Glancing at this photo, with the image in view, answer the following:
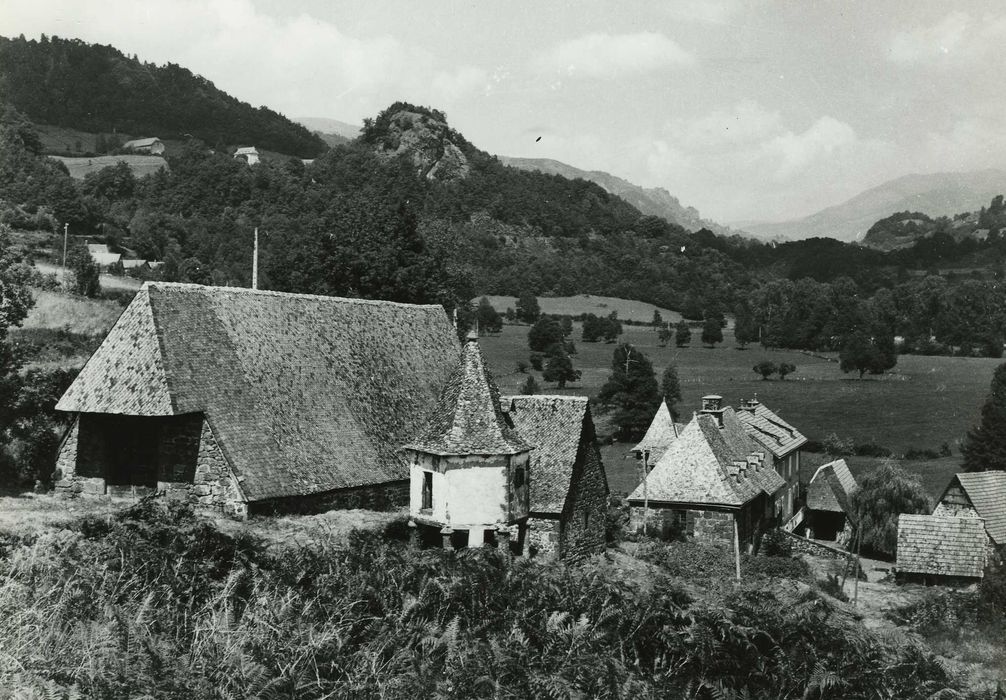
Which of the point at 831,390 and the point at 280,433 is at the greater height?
the point at 280,433

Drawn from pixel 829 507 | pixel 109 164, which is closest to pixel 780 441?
pixel 829 507

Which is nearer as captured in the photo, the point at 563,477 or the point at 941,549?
the point at 563,477

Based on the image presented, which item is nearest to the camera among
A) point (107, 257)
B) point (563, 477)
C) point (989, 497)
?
point (563, 477)

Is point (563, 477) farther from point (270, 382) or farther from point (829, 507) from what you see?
point (829, 507)

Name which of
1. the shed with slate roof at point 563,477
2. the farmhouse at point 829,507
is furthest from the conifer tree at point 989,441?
the shed with slate roof at point 563,477

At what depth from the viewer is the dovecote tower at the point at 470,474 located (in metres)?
22.8

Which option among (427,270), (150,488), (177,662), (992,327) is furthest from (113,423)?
(992,327)

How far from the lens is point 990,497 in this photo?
136ft

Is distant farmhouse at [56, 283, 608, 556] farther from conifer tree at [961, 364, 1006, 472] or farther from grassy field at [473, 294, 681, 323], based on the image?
grassy field at [473, 294, 681, 323]

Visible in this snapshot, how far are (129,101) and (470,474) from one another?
161861 millimetres

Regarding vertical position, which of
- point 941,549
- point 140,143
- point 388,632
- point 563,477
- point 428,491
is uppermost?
point 140,143

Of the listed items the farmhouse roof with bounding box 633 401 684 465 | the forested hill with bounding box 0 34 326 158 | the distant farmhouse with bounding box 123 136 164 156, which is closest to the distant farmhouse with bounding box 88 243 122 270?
the forested hill with bounding box 0 34 326 158

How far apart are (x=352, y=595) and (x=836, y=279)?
125 metres

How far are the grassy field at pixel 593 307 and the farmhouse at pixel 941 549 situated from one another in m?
62.8
